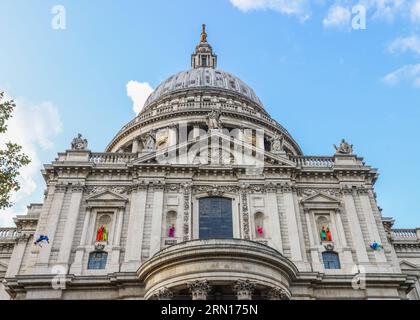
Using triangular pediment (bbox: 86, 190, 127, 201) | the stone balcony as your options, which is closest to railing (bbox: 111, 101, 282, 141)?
triangular pediment (bbox: 86, 190, 127, 201)

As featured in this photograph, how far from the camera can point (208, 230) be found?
3095 centimetres

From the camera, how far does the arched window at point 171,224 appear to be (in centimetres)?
3017

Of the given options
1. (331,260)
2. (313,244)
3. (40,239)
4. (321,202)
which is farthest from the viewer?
(321,202)

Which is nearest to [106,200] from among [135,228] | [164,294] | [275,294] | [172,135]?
[135,228]

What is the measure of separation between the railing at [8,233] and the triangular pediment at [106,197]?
10.5 m

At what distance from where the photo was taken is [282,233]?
30406mm

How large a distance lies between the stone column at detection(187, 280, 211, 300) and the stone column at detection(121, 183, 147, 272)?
16.8 feet

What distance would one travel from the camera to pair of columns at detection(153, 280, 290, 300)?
940 inches

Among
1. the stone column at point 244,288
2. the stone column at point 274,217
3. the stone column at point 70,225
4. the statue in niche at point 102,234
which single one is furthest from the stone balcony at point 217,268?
the stone column at point 70,225

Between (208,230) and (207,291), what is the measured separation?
7133mm

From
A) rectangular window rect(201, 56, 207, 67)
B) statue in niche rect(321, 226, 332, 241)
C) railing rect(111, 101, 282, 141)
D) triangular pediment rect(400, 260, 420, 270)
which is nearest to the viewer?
statue in niche rect(321, 226, 332, 241)

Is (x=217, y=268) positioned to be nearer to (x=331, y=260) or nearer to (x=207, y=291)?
(x=207, y=291)

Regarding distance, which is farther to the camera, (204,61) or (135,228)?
(204,61)

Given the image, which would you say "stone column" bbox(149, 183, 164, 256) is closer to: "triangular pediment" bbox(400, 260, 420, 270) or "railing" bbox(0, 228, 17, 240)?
"railing" bbox(0, 228, 17, 240)
